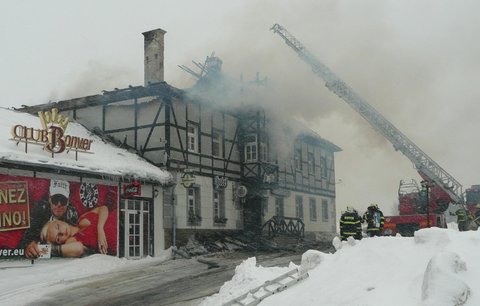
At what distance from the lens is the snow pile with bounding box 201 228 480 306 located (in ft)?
22.6

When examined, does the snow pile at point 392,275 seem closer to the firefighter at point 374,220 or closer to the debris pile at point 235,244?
the firefighter at point 374,220

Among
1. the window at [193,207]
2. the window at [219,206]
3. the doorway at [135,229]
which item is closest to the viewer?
the doorway at [135,229]

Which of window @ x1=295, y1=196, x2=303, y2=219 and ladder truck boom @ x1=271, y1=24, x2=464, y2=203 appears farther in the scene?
window @ x1=295, y1=196, x2=303, y2=219

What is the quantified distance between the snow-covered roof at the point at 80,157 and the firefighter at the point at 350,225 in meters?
7.56

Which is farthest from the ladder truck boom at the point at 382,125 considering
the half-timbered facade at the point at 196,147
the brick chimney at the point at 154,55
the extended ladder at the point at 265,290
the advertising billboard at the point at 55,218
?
the extended ladder at the point at 265,290

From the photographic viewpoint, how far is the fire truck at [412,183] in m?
21.9

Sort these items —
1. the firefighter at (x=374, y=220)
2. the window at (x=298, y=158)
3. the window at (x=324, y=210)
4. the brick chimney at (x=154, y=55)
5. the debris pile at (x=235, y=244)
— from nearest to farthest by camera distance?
the firefighter at (x=374, y=220)
the debris pile at (x=235, y=244)
the brick chimney at (x=154, y=55)
the window at (x=298, y=158)
the window at (x=324, y=210)

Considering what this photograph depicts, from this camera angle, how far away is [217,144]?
2441 centimetres

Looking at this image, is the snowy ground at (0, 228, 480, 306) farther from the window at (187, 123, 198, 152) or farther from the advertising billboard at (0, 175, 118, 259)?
the window at (187, 123, 198, 152)

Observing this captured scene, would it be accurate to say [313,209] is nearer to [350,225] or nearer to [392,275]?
[350,225]

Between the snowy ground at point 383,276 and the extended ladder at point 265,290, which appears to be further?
the extended ladder at point 265,290

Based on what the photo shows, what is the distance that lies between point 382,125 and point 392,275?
17.3 metres

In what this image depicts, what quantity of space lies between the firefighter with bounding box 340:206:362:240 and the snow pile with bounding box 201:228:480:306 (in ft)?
11.5

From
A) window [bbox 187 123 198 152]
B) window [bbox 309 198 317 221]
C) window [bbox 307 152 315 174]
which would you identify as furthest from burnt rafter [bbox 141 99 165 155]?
window [bbox 309 198 317 221]
